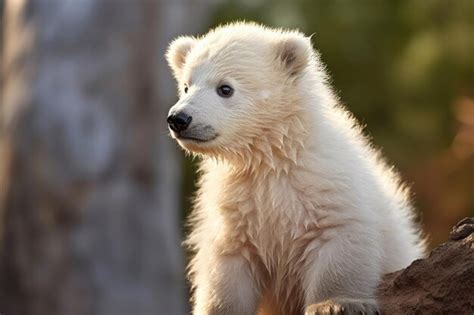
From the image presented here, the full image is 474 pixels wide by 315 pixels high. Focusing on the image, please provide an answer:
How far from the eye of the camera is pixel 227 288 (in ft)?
22.0

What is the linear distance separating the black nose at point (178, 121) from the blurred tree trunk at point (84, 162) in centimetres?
700

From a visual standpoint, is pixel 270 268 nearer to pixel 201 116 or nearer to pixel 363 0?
pixel 201 116

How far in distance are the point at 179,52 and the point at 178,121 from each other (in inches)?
35.8

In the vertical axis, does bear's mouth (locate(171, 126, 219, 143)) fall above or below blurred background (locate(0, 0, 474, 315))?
below

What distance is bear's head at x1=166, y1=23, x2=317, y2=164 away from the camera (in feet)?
22.3

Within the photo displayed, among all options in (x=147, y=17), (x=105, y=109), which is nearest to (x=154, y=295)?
(x=105, y=109)

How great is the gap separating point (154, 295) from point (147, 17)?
326 cm

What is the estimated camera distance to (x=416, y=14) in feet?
62.9

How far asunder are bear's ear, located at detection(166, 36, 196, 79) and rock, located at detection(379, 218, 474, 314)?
1.95 metres

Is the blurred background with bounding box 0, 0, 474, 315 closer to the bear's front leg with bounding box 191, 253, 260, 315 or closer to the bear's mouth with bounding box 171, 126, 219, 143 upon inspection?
the bear's front leg with bounding box 191, 253, 260, 315

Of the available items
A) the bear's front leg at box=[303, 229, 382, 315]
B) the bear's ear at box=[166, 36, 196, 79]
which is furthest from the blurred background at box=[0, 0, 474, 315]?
the bear's front leg at box=[303, 229, 382, 315]

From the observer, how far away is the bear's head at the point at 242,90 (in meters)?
6.79

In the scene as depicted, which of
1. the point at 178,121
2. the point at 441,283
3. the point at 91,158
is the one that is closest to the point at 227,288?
the point at 178,121

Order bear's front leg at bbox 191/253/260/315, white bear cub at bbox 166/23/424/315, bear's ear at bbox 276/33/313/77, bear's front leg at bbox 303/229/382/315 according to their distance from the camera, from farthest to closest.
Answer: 1. bear's ear at bbox 276/33/313/77
2. bear's front leg at bbox 191/253/260/315
3. white bear cub at bbox 166/23/424/315
4. bear's front leg at bbox 303/229/382/315
